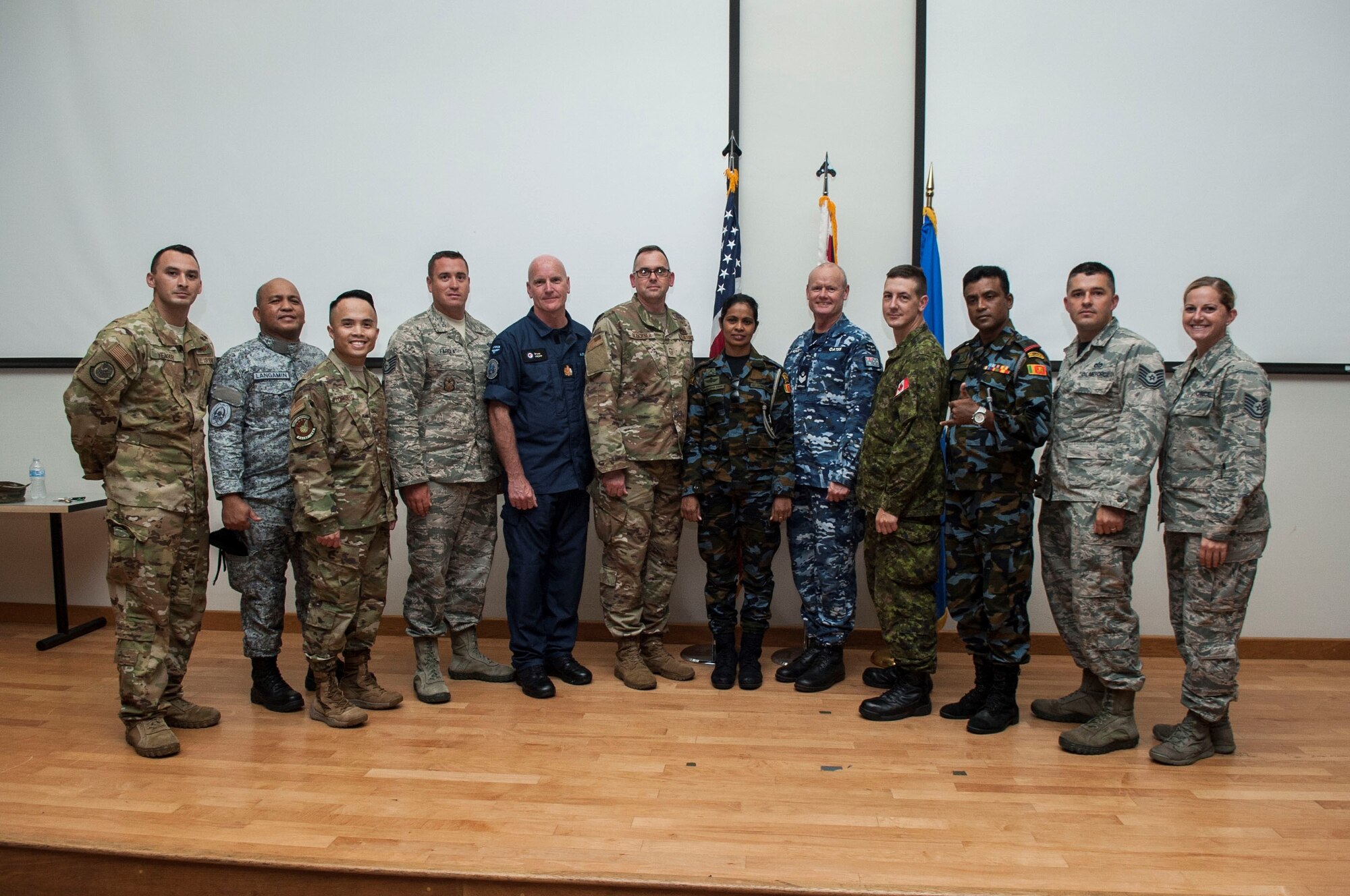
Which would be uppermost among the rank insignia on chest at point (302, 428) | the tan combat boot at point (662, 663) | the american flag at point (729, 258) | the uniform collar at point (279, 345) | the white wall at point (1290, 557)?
the american flag at point (729, 258)

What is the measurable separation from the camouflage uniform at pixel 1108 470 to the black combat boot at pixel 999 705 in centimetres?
27

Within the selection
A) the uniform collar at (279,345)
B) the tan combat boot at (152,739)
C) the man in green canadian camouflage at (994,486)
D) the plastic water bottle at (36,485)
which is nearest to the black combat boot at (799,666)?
the man in green canadian camouflage at (994,486)

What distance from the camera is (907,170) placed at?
12.7 ft

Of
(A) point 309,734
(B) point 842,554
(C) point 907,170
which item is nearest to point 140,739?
(A) point 309,734

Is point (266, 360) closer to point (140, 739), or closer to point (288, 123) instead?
point (140, 739)

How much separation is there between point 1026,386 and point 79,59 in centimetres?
481

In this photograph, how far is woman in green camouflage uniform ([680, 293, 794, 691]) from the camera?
3.30 meters

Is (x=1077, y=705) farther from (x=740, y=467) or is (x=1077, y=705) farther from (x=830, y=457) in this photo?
(x=740, y=467)

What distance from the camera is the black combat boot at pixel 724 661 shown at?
334 cm

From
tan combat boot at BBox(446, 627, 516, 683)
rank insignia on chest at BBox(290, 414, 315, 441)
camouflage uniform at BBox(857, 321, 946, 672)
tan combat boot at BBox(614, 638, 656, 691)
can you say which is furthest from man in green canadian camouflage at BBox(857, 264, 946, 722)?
rank insignia on chest at BBox(290, 414, 315, 441)

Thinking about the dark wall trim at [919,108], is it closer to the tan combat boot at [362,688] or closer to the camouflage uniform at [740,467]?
the camouflage uniform at [740,467]

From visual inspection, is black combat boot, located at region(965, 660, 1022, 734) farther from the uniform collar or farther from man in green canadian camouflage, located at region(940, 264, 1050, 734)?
the uniform collar

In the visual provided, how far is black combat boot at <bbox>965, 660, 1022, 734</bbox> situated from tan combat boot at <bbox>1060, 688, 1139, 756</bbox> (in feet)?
0.65

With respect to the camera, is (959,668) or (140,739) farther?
(959,668)
